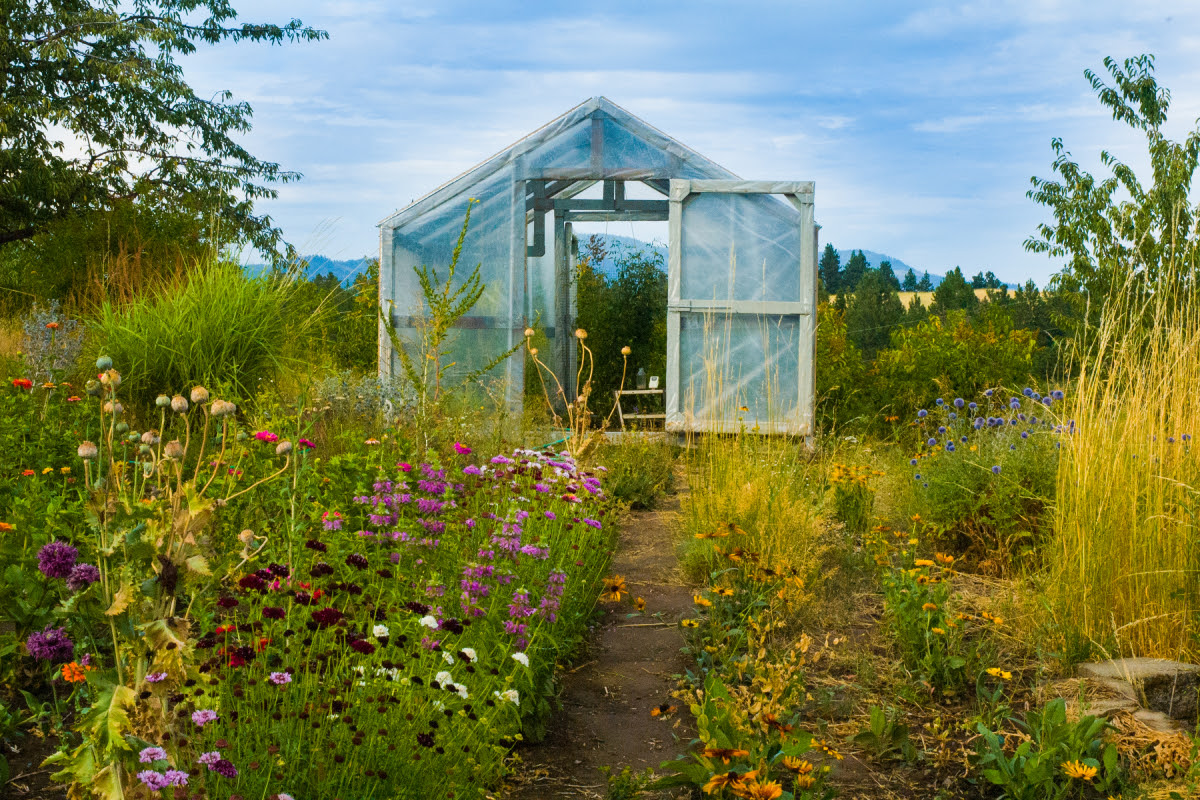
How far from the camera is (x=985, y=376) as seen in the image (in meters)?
8.66

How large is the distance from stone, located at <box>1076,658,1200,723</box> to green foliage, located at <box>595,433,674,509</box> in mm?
3094

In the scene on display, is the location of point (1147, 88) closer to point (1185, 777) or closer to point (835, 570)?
point (835, 570)

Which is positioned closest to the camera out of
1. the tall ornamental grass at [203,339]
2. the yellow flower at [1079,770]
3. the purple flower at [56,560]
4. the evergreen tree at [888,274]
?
the purple flower at [56,560]

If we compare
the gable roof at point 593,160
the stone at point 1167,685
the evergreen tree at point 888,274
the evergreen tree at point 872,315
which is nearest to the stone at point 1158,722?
the stone at point 1167,685

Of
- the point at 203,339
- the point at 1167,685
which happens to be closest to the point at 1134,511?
the point at 1167,685

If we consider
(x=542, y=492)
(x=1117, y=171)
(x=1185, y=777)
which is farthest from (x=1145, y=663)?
(x=1117, y=171)

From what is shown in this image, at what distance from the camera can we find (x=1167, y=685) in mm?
2975

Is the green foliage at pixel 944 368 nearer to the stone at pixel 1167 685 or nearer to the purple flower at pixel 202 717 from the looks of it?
the stone at pixel 1167 685

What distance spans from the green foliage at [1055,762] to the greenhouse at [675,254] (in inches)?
202

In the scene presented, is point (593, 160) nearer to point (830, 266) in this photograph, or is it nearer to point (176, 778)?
point (176, 778)

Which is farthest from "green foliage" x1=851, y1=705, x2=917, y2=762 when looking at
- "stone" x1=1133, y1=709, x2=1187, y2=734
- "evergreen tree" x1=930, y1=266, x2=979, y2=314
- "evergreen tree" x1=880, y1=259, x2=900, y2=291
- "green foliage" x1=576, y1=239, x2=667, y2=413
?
"evergreen tree" x1=880, y1=259, x2=900, y2=291

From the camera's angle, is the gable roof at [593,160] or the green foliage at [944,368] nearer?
the gable roof at [593,160]

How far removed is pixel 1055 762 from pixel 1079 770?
0.10 metres

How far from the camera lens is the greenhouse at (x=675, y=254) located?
7.93 metres
